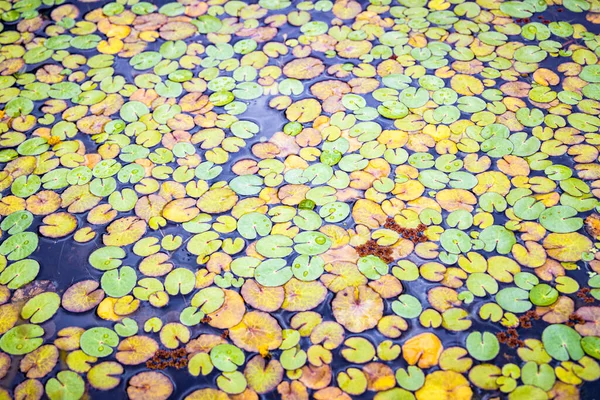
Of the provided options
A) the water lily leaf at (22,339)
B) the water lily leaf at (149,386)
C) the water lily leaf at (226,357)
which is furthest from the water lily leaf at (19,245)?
the water lily leaf at (226,357)

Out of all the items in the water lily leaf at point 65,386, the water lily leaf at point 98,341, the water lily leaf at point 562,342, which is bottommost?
the water lily leaf at point 562,342

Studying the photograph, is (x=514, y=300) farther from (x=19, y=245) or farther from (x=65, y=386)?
(x=19, y=245)

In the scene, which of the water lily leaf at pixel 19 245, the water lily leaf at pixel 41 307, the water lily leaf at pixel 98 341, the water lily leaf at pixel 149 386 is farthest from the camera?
the water lily leaf at pixel 19 245

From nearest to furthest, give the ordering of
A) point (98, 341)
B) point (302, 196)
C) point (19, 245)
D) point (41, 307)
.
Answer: point (98, 341), point (41, 307), point (19, 245), point (302, 196)

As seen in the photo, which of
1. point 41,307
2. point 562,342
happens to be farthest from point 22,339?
point 562,342

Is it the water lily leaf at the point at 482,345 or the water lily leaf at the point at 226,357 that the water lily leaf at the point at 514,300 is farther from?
the water lily leaf at the point at 226,357

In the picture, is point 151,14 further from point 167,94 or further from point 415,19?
point 415,19

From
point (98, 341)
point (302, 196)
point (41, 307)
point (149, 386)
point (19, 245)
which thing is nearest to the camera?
point (149, 386)

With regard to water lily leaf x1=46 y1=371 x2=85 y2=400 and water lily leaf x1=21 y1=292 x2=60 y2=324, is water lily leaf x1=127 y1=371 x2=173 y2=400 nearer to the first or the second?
water lily leaf x1=46 y1=371 x2=85 y2=400

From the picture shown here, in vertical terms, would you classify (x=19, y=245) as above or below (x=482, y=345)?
above

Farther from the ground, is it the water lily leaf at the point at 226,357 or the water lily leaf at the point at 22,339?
the water lily leaf at the point at 22,339
